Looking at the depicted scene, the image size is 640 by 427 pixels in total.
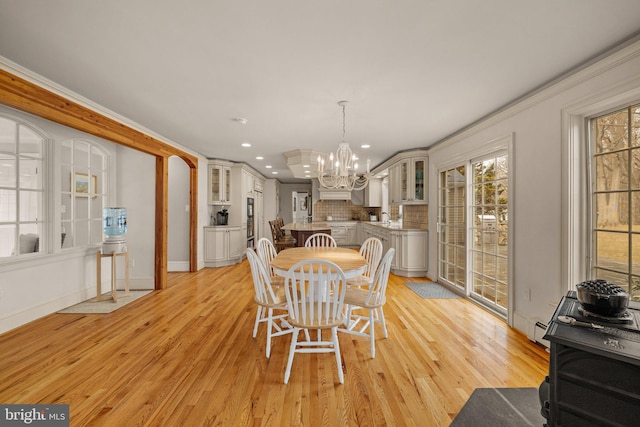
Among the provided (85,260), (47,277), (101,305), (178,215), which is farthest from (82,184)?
(178,215)

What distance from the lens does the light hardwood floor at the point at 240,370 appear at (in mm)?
1799

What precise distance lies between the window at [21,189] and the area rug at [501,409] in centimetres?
452

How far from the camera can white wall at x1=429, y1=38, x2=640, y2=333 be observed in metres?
2.20

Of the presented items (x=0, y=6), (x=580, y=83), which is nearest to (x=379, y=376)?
(x=580, y=83)

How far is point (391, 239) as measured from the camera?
5.63 meters

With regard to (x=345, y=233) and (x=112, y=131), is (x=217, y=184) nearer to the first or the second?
(x=112, y=131)

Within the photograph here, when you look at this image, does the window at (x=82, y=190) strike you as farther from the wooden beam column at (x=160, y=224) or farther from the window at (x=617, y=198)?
the window at (x=617, y=198)

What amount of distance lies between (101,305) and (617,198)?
5.50 metres

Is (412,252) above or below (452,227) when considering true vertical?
below

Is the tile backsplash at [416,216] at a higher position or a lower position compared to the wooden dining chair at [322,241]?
higher

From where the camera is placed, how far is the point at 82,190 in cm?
409

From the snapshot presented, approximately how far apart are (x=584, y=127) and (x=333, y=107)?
7.41 ft

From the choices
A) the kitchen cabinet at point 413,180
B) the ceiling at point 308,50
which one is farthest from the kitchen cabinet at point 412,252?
the ceiling at point 308,50

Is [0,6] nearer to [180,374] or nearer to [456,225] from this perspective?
[180,374]
